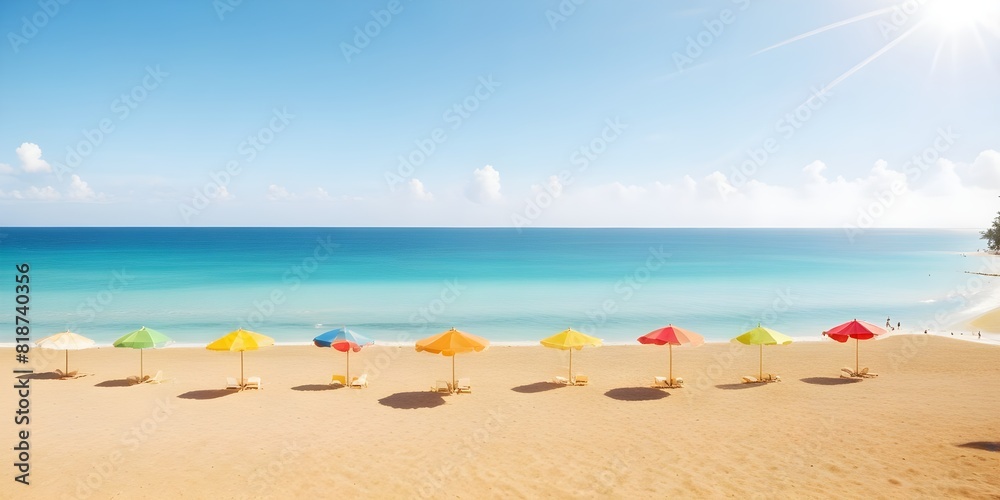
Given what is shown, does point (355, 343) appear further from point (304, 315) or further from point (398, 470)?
point (304, 315)

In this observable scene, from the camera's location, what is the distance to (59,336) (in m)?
15.2

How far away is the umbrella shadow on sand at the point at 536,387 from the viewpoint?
1538cm

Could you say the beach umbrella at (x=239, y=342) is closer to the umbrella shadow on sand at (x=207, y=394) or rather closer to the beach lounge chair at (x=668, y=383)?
the umbrella shadow on sand at (x=207, y=394)

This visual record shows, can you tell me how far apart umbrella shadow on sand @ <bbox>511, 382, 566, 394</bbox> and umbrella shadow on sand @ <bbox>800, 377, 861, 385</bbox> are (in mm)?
8090

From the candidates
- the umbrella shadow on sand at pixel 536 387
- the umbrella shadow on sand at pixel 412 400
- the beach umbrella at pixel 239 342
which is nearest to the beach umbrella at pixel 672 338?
the umbrella shadow on sand at pixel 536 387

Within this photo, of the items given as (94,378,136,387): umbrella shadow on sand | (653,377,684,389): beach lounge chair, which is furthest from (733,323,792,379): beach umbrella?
(94,378,136,387): umbrella shadow on sand

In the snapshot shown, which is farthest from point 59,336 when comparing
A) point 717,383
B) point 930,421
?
point 930,421

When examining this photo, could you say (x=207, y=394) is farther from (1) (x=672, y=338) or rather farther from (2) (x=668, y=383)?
(2) (x=668, y=383)

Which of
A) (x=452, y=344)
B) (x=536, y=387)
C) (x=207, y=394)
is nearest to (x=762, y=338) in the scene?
(x=536, y=387)

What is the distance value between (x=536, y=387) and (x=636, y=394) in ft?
9.92

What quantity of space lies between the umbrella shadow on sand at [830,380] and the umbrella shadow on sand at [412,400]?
11.9m

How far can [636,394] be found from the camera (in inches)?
587

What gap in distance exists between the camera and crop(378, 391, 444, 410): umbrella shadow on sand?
45.1ft

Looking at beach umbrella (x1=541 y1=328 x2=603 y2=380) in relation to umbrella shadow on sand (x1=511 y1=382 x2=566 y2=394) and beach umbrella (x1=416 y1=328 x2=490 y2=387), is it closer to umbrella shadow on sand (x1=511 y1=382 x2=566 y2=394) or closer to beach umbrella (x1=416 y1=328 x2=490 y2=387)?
umbrella shadow on sand (x1=511 y1=382 x2=566 y2=394)
